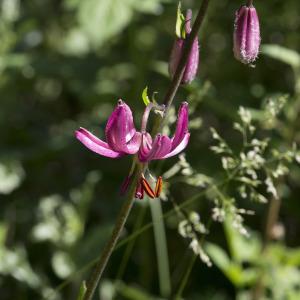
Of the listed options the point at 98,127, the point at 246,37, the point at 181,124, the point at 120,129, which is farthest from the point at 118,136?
the point at 98,127

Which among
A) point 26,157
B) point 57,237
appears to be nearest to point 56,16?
point 26,157

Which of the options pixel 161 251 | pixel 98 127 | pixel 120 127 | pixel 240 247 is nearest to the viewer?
pixel 120 127

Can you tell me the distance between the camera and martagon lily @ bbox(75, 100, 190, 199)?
1.28 metres

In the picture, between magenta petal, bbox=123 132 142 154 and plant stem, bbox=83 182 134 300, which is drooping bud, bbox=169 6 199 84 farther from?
plant stem, bbox=83 182 134 300

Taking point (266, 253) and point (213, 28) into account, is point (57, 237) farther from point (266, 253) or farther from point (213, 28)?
point (213, 28)

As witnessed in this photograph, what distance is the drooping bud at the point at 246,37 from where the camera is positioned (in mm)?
1342

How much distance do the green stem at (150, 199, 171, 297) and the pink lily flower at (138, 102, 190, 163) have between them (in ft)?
4.19

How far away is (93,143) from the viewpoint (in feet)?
4.27

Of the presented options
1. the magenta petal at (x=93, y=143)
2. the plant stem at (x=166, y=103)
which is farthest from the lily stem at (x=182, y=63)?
the magenta petal at (x=93, y=143)

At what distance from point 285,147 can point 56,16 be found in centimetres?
157

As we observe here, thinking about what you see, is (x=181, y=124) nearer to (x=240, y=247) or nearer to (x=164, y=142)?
(x=164, y=142)

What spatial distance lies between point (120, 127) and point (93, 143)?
60mm

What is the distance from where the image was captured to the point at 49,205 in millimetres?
2838

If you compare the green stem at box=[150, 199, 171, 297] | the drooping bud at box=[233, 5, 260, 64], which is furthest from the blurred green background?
the drooping bud at box=[233, 5, 260, 64]
